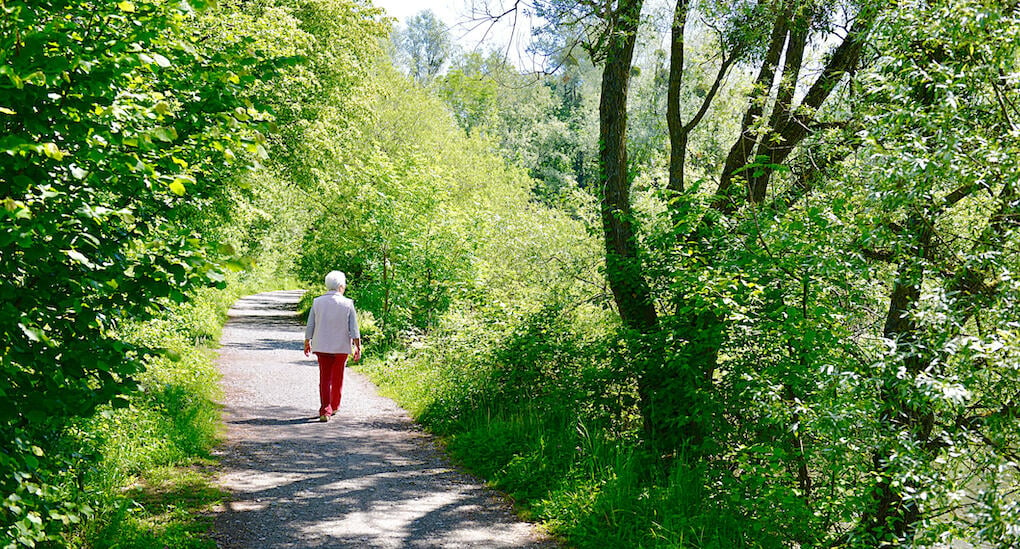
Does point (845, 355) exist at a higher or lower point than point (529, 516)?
higher

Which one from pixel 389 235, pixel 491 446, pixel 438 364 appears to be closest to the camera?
pixel 491 446

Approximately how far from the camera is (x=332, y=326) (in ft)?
34.5

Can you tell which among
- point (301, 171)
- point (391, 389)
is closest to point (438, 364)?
point (391, 389)

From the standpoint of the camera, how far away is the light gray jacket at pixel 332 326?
10516 mm

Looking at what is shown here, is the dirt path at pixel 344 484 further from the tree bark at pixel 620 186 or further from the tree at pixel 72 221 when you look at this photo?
the tree bark at pixel 620 186

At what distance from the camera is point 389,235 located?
18234 millimetres

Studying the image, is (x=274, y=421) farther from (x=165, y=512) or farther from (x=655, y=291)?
(x=655, y=291)

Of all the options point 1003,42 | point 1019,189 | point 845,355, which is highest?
point 1003,42

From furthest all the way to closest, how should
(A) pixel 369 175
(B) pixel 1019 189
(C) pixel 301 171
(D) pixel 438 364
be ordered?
(C) pixel 301 171, (A) pixel 369 175, (D) pixel 438 364, (B) pixel 1019 189

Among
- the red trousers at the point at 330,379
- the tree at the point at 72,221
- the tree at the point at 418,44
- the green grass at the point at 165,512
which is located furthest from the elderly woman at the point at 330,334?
the tree at the point at 418,44

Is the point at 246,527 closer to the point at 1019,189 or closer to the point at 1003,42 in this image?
the point at 1019,189

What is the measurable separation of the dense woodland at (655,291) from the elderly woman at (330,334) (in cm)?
134

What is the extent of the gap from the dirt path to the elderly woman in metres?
0.67

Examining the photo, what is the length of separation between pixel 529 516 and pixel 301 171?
16.7 metres
